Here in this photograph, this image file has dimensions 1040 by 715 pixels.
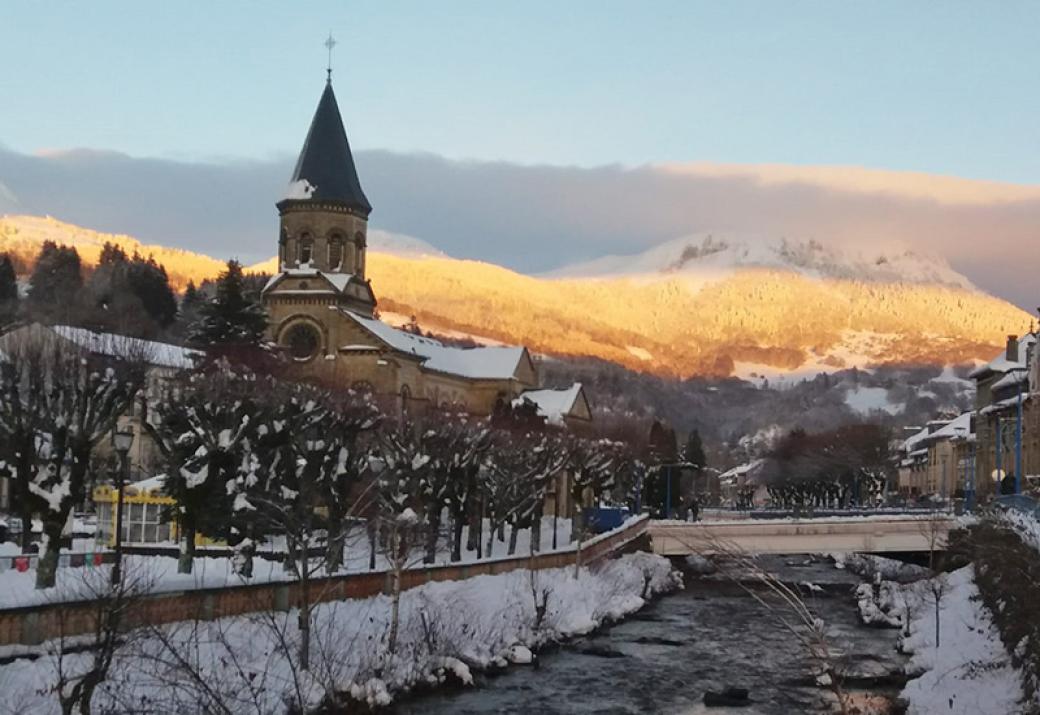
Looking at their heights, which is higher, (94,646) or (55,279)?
(55,279)

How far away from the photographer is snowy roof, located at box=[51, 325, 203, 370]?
149 feet

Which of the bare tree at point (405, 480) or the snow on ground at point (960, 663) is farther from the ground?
the bare tree at point (405, 480)

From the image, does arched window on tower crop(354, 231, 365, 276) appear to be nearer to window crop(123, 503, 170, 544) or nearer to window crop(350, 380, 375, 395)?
window crop(350, 380, 375, 395)

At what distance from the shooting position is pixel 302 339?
324ft

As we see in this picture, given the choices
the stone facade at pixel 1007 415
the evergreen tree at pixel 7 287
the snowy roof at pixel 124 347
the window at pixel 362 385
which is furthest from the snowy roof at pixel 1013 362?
the evergreen tree at pixel 7 287

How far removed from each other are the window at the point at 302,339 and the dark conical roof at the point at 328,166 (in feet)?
32.2

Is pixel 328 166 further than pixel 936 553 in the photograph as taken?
Yes

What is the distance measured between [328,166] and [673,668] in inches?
2687

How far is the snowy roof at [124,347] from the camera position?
45531mm

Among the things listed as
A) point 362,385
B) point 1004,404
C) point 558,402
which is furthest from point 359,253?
point 1004,404

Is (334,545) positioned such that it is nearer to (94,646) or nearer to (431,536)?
(94,646)

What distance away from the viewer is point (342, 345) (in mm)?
97188

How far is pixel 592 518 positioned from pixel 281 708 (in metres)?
56.1

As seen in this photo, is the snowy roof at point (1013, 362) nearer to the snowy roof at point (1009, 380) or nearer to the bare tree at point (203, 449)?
the snowy roof at point (1009, 380)
